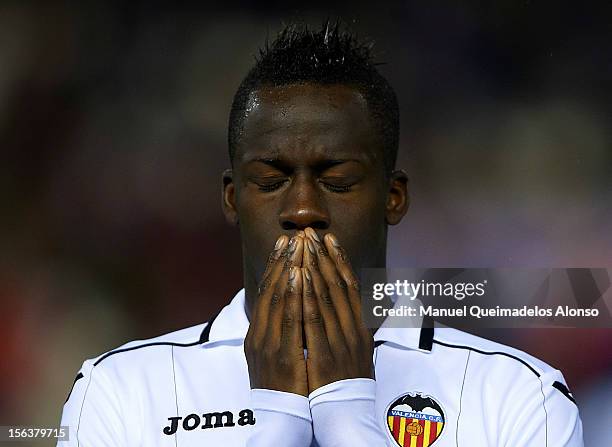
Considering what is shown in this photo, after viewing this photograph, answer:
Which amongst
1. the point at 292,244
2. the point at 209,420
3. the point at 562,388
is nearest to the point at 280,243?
the point at 292,244

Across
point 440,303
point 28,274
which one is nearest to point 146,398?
point 440,303

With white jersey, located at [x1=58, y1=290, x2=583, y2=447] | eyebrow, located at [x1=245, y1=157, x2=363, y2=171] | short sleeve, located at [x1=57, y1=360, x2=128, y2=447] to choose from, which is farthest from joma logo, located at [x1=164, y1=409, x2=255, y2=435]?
eyebrow, located at [x1=245, y1=157, x2=363, y2=171]

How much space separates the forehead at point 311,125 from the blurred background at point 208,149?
2.51 feet

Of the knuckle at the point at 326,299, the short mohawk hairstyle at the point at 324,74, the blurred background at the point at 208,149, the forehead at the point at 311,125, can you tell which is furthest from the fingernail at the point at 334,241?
the blurred background at the point at 208,149

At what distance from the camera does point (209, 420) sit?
80.5 inches

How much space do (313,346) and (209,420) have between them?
33 centimetres

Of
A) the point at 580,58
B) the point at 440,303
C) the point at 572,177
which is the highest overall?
the point at 580,58

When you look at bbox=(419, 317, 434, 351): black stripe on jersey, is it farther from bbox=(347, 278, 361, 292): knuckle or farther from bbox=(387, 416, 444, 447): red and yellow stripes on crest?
bbox=(347, 278, 361, 292): knuckle

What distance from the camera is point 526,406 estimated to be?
1959 millimetres

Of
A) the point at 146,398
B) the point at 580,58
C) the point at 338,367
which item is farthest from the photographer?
the point at 580,58

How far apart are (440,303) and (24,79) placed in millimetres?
1444

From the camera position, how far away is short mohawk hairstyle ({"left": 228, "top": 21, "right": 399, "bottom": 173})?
2.15m

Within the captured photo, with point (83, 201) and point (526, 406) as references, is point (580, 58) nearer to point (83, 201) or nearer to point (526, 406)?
point (526, 406)

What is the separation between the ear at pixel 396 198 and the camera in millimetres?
2217
